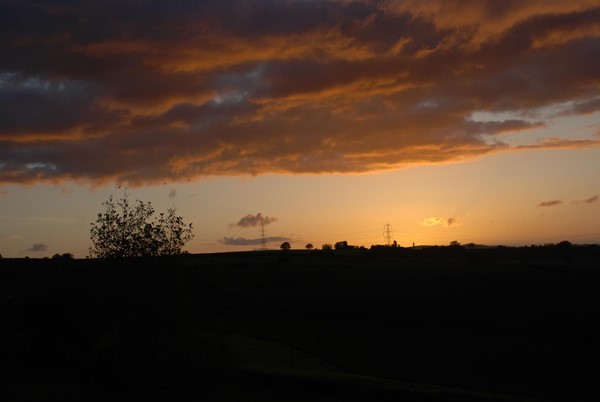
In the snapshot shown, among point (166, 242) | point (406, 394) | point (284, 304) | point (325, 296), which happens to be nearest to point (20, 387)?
point (166, 242)

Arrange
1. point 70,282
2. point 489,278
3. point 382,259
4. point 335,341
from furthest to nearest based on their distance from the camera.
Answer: point 382,259 → point 489,278 → point 335,341 → point 70,282

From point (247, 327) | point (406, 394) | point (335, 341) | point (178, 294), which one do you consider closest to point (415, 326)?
point (335, 341)

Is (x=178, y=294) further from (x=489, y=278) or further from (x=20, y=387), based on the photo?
(x=489, y=278)

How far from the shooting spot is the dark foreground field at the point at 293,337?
3675 cm

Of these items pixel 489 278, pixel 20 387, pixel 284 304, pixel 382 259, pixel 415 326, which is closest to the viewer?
pixel 20 387

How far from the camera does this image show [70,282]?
60750 mm

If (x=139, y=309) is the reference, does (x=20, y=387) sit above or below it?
below

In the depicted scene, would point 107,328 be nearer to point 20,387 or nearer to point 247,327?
point 20,387

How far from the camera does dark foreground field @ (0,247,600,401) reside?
3675 cm


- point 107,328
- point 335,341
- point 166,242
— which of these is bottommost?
point 335,341

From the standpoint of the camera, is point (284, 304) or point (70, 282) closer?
point (70, 282)

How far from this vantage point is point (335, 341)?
238 feet

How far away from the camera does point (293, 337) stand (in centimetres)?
7462

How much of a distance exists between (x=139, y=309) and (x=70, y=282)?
2798 centimetres
